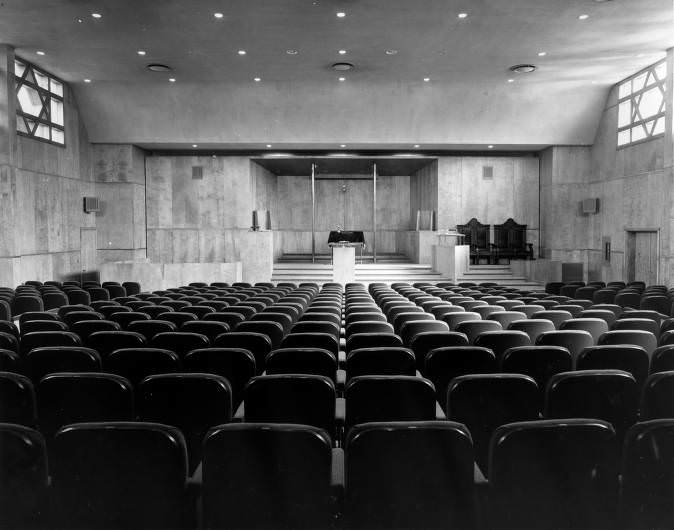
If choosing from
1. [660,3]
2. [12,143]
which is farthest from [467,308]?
[12,143]

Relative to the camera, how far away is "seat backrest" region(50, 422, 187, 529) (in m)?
1.91

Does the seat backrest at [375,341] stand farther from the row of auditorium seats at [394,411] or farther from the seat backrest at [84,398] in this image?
the seat backrest at [84,398]

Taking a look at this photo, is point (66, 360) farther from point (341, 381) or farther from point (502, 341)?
point (502, 341)

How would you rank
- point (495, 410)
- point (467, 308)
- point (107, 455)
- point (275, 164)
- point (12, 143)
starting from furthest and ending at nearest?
point (275, 164), point (12, 143), point (467, 308), point (495, 410), point (107, 455)

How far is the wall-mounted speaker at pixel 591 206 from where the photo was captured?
58.1 ft

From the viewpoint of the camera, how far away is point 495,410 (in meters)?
2.73

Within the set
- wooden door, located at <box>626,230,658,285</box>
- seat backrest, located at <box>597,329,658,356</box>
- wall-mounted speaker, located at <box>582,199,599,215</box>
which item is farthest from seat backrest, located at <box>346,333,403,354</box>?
wall-mounted speaker, located at <box>582,199,599,215</box>

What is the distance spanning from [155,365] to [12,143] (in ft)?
39.6

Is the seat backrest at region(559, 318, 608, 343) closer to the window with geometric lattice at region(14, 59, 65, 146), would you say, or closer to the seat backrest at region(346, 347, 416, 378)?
the seat backrest at region(346, 347, 416, 378)

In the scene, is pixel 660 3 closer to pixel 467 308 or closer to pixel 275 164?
pixel 467 308

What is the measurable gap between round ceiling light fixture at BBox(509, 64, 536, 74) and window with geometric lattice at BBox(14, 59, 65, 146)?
12.4 metres

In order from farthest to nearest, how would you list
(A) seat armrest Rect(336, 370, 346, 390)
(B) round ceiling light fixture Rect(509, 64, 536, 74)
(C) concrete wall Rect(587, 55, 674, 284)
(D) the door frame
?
(B) round ceiling light fixture Rect(509, 64, 536, 74) < (D) the door frame < (C) concrete wall Rect(587, 55, 674, 284) < (A) seat armrest Rect(336, 370, 346, 390)

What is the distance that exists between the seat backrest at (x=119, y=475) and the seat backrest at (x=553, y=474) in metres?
1.12

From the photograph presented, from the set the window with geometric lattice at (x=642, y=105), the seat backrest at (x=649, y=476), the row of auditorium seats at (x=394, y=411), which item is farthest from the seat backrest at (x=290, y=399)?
the window with geometric lattice at (x=642, y=105)
